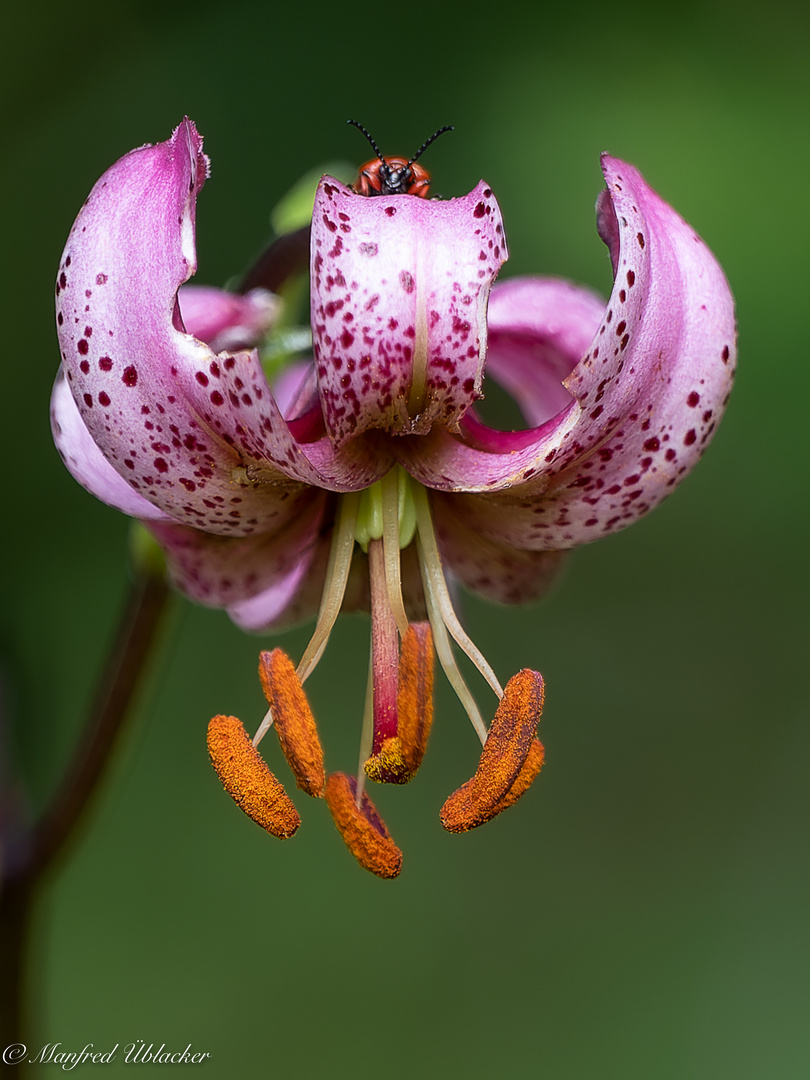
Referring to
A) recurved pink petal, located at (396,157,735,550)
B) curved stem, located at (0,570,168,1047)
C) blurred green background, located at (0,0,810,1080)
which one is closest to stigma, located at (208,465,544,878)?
recurved pink petal, located at (396,157,735,550)

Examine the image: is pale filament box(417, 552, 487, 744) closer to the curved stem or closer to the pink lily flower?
the pink lily flower

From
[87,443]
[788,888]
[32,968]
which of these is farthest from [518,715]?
[788,888]

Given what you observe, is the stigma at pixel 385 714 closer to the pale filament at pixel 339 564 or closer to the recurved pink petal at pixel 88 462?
the pale filament at pixel 339 564

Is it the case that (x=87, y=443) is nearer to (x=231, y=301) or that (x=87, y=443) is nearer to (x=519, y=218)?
(x=231, y=301)

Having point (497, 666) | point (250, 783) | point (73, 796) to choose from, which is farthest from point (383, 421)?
point (497, 666)

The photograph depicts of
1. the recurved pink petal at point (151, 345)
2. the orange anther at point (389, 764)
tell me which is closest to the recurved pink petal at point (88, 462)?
the recurved pink petal at point (151, 345)

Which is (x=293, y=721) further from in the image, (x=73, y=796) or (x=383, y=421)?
(x=73, y=796)
